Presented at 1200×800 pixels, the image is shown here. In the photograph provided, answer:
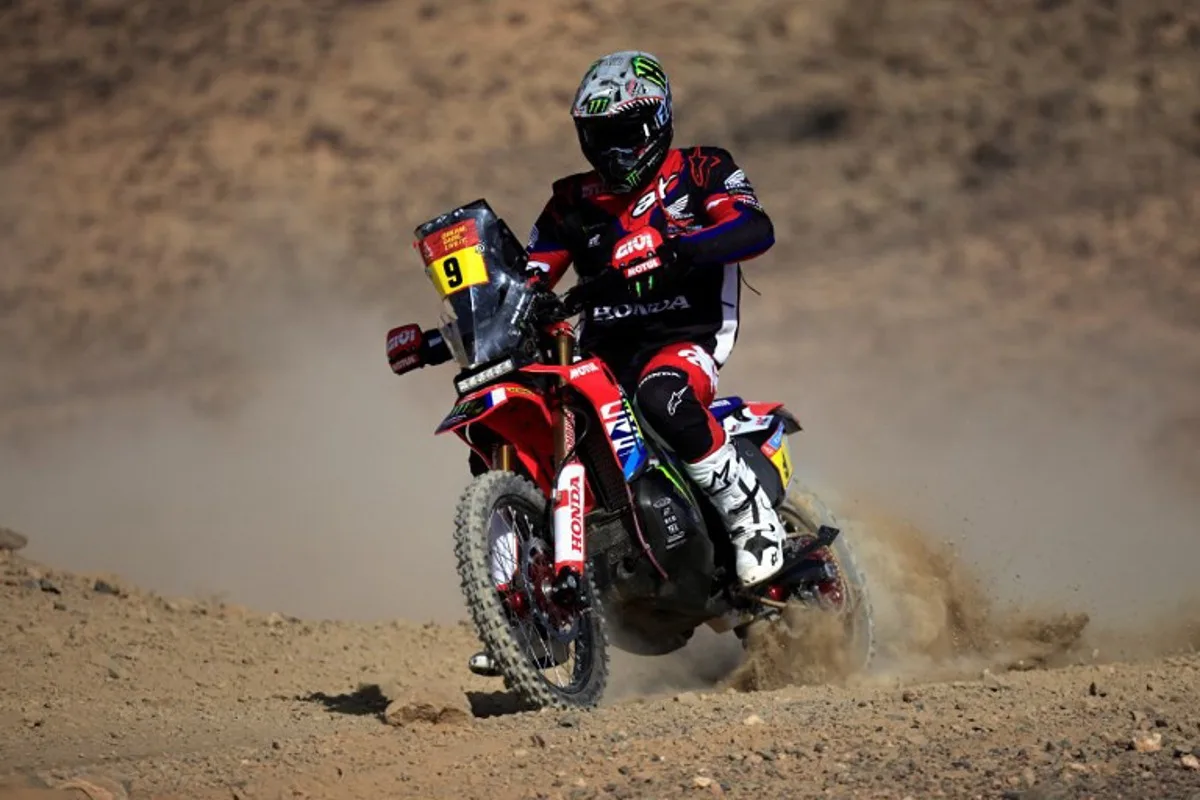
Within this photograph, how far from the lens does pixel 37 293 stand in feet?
69.0

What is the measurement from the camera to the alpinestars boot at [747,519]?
26.0 ft

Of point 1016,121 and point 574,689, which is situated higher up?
point 1016,121

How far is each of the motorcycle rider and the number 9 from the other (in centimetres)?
42

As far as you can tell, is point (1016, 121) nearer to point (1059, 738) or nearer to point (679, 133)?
point (679, 133)

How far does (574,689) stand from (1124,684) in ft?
6.60

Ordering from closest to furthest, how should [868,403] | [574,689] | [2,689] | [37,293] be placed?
1. [574,689]
2. [2,689]
3. [868,403]
4. [37,293]

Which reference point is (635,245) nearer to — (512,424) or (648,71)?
(512,424)

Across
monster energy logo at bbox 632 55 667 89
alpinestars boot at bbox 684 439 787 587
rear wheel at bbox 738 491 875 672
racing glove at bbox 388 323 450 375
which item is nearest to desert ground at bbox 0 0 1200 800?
rear wheel at bbox 738 491 875 672

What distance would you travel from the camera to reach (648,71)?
26.2ft

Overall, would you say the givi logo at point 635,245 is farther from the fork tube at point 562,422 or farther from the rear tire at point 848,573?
the rear tire at point 848,573

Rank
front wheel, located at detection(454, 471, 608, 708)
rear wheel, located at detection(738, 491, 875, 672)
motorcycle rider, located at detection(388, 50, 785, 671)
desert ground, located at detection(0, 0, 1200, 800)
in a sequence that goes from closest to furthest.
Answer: desert ground, located at detection(0, 0, 1200, 800) < front wheel, located at detection(454, 471, 608, 708) < motorcycle rider, located at detection(388, 50, 785, 671) < rear wheel, located at detection(738, 491, 875, 672)

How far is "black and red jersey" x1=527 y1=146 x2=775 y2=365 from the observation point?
26.2 feet

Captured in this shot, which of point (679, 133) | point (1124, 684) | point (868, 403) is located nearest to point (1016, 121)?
point (679, 133)

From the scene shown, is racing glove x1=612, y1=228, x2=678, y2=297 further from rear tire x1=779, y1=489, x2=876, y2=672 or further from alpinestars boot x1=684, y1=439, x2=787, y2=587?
rear tire x1=779, y1=489, x2=876, y2=672
